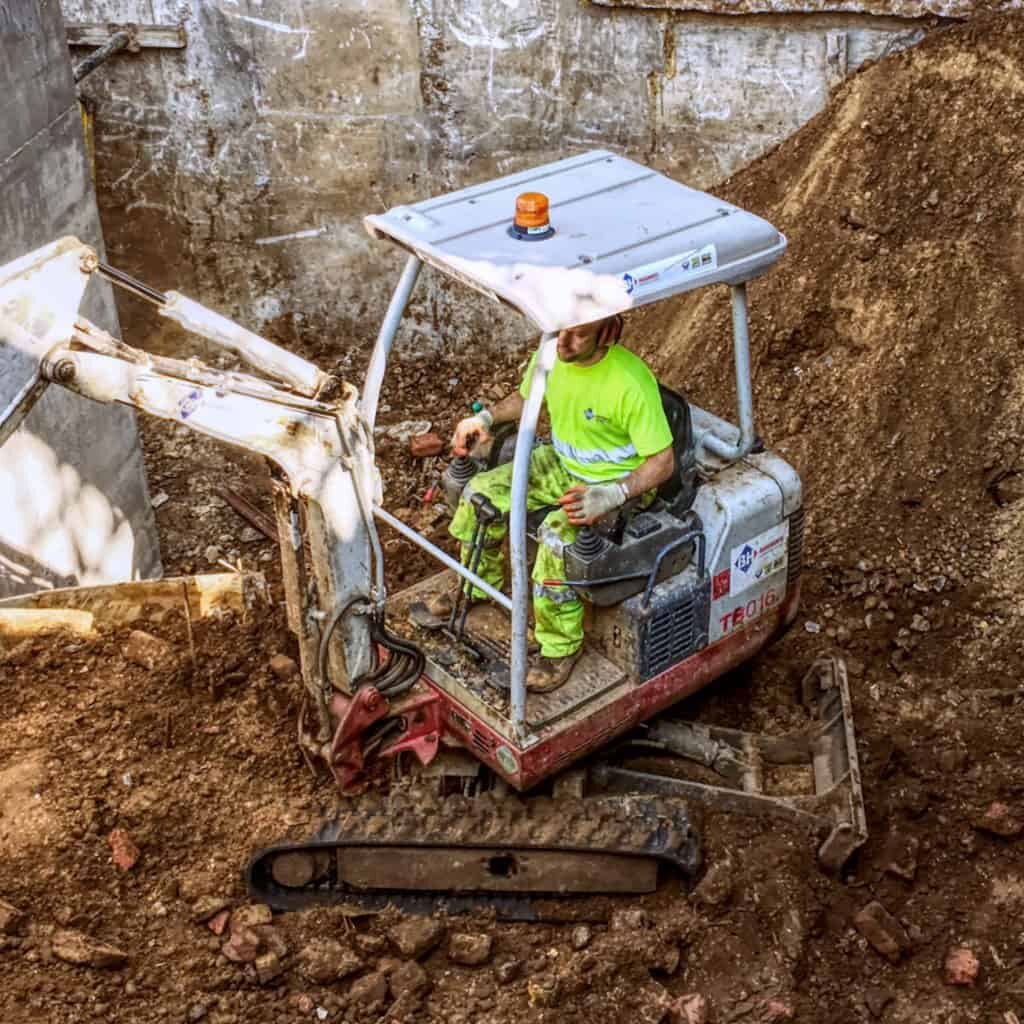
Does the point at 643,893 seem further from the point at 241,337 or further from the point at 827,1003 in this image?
the point at 241,337

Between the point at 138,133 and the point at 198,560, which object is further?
the point at 138,133

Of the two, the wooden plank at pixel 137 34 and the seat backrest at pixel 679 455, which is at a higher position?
the wooden plank at pixel 137 34

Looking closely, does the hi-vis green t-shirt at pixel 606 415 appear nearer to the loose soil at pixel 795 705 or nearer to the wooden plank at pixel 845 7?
the loose soil at pixel 795 705

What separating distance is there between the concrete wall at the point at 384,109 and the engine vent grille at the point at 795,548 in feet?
12.3

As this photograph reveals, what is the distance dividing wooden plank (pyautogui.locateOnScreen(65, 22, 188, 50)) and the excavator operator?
4696 mm

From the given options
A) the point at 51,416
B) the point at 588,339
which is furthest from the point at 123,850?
the point at 588,339

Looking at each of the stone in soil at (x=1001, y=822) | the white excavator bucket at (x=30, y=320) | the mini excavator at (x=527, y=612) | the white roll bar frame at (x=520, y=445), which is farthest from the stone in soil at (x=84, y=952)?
the stone in soil at (x=1001, y=822)

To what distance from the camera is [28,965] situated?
217 inches

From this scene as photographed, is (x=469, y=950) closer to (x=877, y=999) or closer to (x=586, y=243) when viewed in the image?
(x=877, y=999)

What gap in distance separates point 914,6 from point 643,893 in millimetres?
5706

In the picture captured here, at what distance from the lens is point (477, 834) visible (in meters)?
6.00

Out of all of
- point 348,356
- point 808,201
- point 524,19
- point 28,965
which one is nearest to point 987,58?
point 808,201

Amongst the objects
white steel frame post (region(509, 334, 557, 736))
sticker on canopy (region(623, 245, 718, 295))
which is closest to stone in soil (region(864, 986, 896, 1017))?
white steel frame post (region(509, 334, 557, 736))

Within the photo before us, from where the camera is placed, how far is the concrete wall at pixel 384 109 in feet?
30.1
